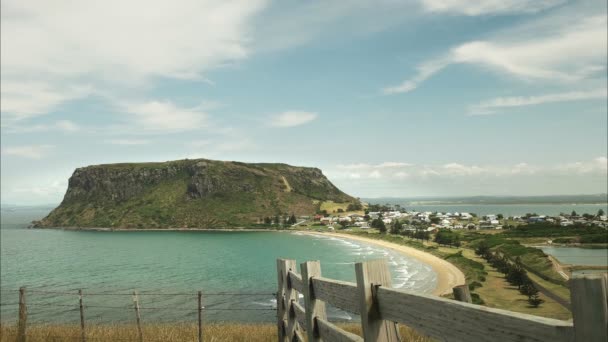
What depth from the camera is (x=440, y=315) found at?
284 cm

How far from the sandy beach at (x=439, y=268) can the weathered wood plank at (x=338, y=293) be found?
144 feet

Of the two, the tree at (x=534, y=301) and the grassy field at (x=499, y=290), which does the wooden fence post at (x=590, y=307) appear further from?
the tree at (x=534, y=301)

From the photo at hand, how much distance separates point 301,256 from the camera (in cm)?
8544

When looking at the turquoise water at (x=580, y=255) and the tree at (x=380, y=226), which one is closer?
the turquoise water at (x=580, y=255)

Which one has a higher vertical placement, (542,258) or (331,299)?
(331,299)

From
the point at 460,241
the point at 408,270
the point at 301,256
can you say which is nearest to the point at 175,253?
the point at 301,256

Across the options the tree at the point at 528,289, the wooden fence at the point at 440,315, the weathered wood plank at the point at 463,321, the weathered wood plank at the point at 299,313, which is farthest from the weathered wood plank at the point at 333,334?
the tree at the point at 528,289

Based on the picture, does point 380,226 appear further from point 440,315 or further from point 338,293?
point 440,315

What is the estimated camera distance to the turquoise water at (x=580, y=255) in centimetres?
7175

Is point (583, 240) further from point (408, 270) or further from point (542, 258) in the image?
point (408, 270)

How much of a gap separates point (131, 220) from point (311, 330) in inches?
7750

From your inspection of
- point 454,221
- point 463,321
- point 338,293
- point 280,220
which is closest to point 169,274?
point 338,293

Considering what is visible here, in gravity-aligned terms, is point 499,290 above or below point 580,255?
above

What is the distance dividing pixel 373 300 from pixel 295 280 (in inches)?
147
